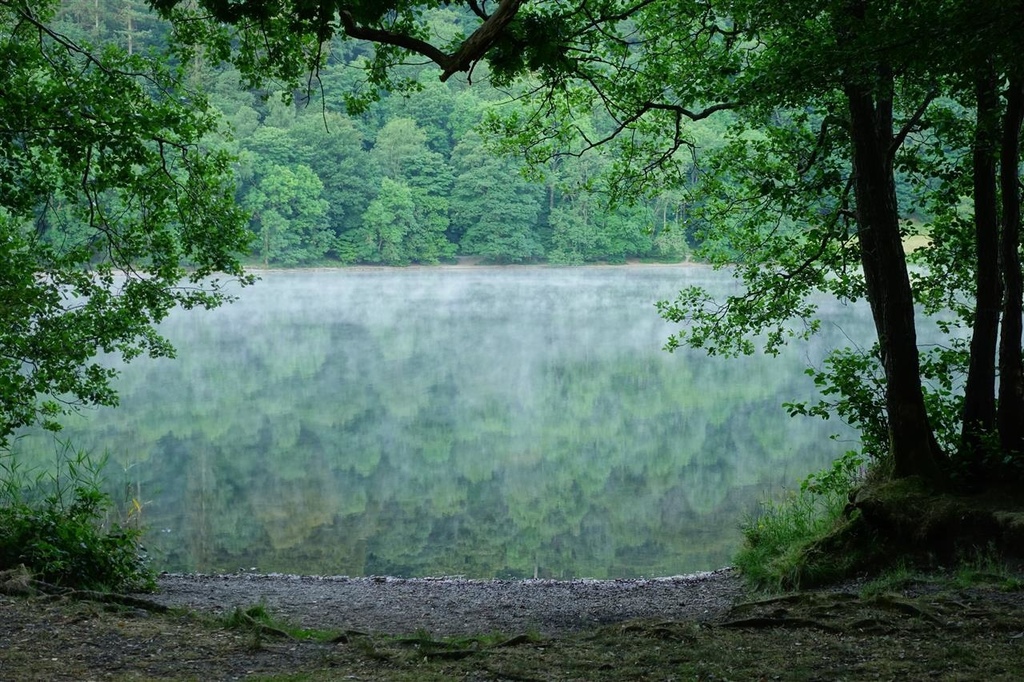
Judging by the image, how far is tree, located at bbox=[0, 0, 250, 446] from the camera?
7.12 meters

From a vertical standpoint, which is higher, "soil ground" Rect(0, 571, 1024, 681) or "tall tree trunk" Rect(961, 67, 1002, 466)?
"tall tree trunk" Rect(961, 67, 1002, 466)

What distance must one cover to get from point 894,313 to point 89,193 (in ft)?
21.9

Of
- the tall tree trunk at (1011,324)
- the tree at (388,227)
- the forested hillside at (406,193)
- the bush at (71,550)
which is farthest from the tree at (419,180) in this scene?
the tall tree trunk at (1011,324)

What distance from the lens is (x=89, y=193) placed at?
829 centimetres

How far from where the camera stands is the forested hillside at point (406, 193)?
2226 inches

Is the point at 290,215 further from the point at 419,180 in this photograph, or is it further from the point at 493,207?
the point at 493,207

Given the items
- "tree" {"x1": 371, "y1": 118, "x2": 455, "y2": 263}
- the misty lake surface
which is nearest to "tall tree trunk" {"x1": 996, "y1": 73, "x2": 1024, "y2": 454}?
the misty lake surface

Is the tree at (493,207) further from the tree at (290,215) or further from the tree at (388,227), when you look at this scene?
the tree at (290,215)

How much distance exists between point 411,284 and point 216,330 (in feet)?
58.1

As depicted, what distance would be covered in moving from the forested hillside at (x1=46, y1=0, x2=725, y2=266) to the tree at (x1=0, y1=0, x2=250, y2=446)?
1839 inches

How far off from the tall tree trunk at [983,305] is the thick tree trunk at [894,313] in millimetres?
316

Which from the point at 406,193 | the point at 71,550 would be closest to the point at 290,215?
the point at 406,193

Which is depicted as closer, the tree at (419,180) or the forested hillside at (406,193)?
the forested hillside at (406,193)

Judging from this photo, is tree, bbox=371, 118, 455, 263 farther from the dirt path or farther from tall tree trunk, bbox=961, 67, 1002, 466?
tall tree trunk, bbox=961, 67, 1002, 466
